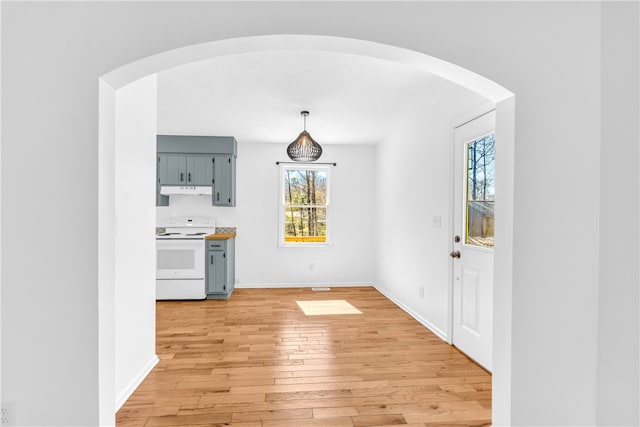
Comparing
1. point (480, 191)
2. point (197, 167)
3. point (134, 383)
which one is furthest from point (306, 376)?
point (197, 167)

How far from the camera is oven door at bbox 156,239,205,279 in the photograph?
4.93 m

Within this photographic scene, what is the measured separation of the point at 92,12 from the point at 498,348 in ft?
7.38

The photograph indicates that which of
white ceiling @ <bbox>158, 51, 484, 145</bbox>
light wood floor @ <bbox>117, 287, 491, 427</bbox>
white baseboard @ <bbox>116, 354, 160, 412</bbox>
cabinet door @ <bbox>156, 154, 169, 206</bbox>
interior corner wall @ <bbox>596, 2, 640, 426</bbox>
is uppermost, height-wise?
white ceiling @ <bbox>158, 51, 484, 145</bbox>

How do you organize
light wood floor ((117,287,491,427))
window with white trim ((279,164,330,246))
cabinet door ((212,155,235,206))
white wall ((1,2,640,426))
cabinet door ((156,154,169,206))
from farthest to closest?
window with white trim ((279,164,330,246)) < cabinet door ((212,155,235,206)) < cabinet door ((156,154,169,206)) < light wood floor ((117,287,491,427)) < white wall ((1,2,640,426))

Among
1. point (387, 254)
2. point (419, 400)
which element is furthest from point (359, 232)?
point (419, 400)

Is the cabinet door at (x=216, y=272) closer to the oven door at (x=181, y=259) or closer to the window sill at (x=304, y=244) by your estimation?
the oven door at (x=181, y=259)

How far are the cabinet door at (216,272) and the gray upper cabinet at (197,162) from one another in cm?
94

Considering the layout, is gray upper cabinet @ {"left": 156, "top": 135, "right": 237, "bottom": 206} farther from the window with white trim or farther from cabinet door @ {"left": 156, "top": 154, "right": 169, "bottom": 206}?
the window with white trim

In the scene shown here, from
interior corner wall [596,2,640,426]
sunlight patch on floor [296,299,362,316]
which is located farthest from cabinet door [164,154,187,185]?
interior corner wall [596,2,640,426]

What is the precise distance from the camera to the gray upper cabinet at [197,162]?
17.4 ft

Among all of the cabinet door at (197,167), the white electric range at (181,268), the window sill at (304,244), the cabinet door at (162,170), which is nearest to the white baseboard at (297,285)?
the window sill at (304,244)

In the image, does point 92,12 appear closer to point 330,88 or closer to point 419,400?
point 330,88

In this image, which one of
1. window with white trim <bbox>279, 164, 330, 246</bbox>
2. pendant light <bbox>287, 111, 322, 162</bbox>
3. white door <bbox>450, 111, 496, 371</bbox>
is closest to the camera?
white door <bbox>450, 111, 496, 371</bbox>

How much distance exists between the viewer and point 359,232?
19.9 feet
